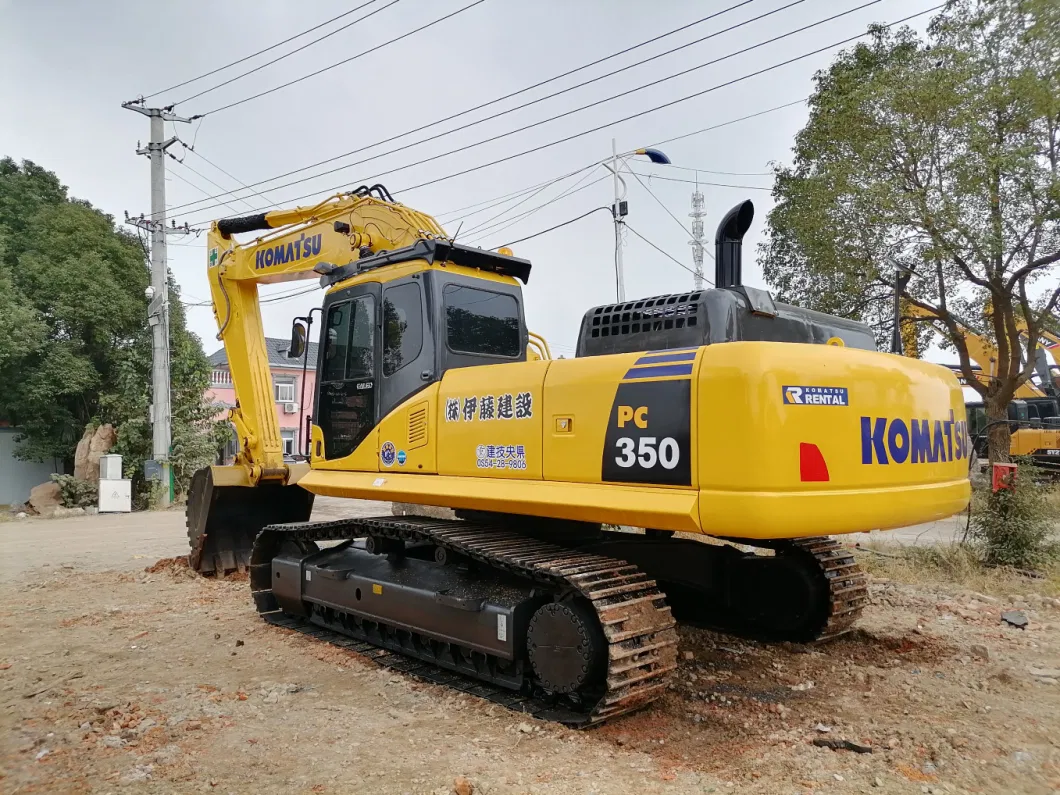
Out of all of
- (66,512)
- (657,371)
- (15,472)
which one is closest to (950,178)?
(657,371)

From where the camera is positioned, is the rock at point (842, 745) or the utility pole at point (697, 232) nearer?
the rock at point (842, 745)

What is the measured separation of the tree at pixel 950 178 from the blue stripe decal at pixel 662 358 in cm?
→ 919

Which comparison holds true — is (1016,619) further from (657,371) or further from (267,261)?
(267,261)

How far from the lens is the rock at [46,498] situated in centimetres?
1875

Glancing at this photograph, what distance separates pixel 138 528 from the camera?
1455 centimetres

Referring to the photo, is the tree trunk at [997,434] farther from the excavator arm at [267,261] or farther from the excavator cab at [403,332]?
the excavator arm at [267,261]

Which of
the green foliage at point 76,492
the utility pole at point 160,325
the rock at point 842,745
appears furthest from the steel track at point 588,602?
the green foliage at point 76,492

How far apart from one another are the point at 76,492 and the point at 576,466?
709 inches

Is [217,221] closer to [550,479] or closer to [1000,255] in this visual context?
[550,479]

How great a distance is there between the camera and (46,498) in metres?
19.0

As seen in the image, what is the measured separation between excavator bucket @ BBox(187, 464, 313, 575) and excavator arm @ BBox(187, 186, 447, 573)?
0.01 meters

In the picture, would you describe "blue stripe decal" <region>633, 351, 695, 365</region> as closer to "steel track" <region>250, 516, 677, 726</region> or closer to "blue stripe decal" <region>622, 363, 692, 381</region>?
"blue stripe decal" <region>622, 363, 692, 381</region>

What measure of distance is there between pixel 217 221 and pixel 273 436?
2.20 metres

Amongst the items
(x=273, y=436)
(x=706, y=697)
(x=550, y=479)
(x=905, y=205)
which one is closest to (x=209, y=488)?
(x=273, y=436)
